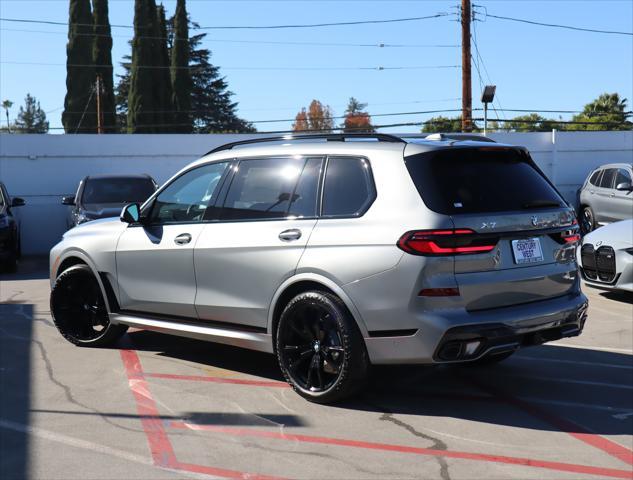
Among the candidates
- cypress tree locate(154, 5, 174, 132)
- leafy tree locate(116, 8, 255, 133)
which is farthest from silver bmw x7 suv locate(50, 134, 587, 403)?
leafy tree locate(116, 8, 255, 133)

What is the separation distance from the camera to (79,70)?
49844 mm

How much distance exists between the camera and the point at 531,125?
5981cm

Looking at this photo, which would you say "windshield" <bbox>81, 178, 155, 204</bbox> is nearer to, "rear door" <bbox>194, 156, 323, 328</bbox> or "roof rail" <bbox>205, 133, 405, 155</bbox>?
"roof rail" <bbox>205, 133, 405, 155</bbox>

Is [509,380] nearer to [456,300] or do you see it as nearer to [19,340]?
[456,300]

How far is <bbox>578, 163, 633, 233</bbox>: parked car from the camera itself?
16.2 meters

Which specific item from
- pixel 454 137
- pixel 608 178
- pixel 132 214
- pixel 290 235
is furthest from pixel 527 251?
pixel 608 178

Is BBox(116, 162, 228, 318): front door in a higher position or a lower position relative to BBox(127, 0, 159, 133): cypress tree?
lower

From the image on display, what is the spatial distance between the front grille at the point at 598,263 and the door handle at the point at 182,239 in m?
5.54

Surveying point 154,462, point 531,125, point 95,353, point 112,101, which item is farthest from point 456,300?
point 531,125

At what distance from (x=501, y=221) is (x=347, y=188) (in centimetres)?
109

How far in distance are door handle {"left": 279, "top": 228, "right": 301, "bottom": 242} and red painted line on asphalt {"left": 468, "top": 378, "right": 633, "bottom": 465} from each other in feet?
6.16

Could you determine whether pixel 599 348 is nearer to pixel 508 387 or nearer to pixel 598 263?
pixel 508 387

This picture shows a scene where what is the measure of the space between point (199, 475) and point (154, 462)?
1.12ft

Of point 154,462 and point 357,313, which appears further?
point 357,313
